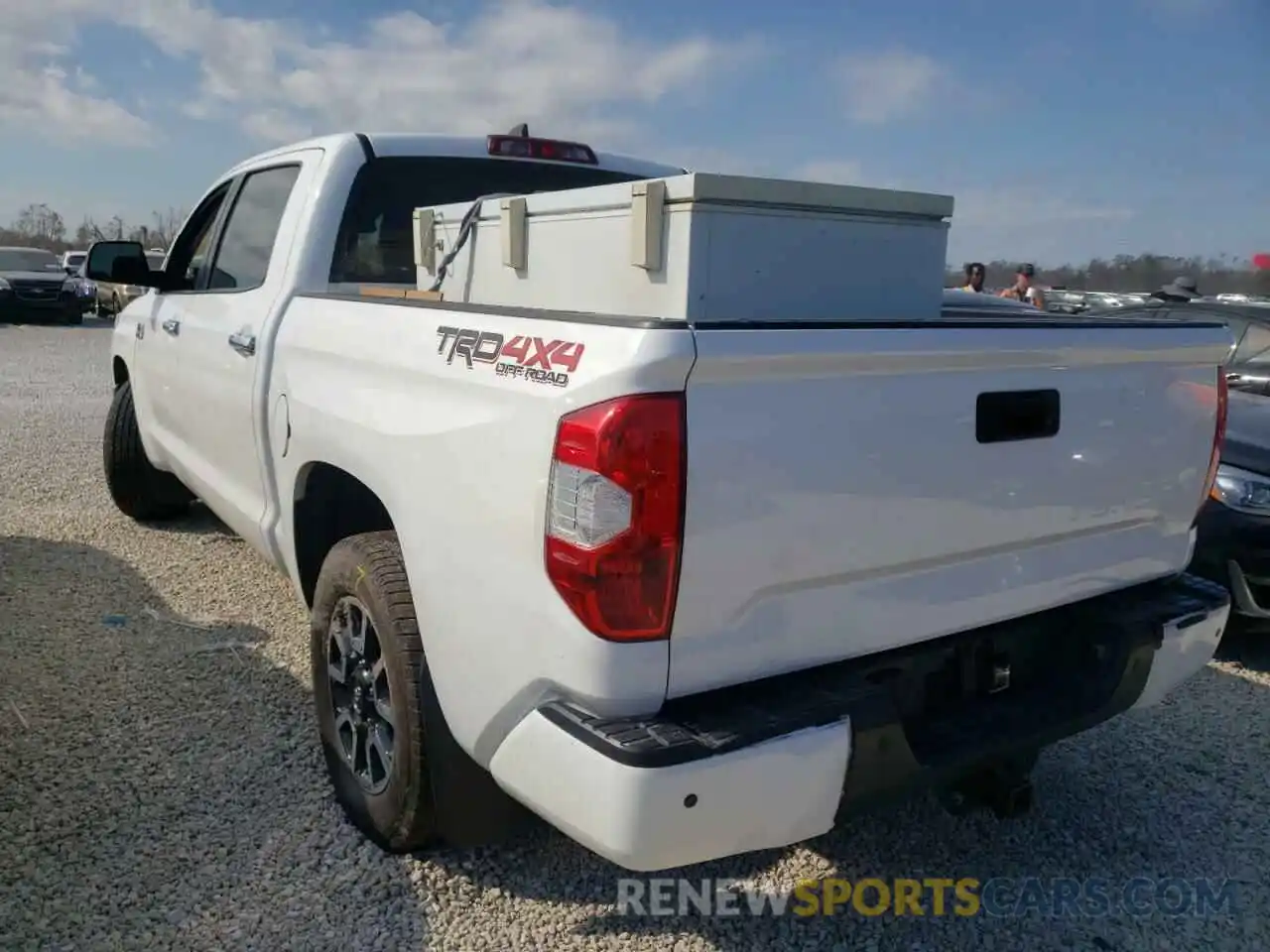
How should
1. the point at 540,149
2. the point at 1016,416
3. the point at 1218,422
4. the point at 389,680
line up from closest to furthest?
the point at 1016,416, the point at 389,680, the point at 1218,422, the point at 540,149

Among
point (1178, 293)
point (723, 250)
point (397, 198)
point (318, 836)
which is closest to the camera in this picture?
point (723, 250)

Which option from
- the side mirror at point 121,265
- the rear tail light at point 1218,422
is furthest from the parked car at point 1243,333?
the side mirror at point 121,265

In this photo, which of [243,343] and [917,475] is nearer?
[917,475]

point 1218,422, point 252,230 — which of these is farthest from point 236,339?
point 1218,422

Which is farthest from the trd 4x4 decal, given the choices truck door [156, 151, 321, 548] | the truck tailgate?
truck door [156, 151, 321, 548]

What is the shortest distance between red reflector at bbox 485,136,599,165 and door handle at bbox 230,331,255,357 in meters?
1.12

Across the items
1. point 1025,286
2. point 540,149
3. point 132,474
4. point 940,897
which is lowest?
point 940,897

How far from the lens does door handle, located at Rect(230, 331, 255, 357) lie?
328cm

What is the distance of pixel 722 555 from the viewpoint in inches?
70.7

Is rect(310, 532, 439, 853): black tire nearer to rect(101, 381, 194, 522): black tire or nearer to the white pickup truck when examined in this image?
the white pickup truck

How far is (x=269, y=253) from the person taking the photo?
11.5 ft

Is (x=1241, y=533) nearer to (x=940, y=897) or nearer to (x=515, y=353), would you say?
(x=940, y=897)

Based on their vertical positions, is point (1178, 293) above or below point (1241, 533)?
above

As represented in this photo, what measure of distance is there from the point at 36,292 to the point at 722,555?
24138 millimetres
